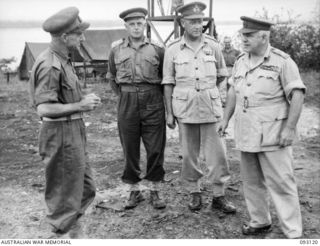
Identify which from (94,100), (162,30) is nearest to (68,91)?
(94,100)

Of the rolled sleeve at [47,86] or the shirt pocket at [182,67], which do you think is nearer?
the rolled sleeve at [47,86]

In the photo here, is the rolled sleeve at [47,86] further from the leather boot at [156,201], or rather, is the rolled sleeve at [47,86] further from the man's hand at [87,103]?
the leather boot at [156,201]

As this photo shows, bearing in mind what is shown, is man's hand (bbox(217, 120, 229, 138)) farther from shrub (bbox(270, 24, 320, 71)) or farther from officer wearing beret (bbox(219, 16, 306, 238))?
shrub (bbox(270, 24, 320, 71))

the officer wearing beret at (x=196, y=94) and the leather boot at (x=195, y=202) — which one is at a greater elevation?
the officer wearing beret at (x=196, y=94)

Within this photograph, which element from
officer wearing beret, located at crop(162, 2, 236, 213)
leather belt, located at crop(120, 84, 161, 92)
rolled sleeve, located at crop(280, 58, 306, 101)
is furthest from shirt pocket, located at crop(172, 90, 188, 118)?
rolled sleeve, located at crop(280, 58, 306, 101)

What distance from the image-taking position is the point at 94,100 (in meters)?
2.80

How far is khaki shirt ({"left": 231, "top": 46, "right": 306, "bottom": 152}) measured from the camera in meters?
3.04

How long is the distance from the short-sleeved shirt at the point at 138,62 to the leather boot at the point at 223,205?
51.5 inches

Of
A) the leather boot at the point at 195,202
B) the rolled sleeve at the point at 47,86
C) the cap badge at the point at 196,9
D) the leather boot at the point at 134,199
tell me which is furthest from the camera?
the leather boot at the point at 134,199

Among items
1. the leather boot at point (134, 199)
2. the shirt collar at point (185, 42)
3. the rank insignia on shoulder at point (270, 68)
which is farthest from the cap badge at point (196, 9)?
the leather boot at point (134, 199)

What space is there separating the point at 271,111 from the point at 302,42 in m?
10.6

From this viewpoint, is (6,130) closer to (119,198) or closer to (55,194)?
(119,198)

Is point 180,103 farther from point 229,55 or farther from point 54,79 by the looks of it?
point 229,55

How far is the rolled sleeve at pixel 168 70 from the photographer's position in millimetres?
3785
